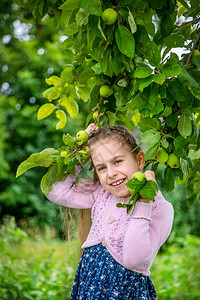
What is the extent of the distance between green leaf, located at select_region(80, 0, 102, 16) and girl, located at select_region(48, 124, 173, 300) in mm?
517

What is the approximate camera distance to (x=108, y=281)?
4.33 ft

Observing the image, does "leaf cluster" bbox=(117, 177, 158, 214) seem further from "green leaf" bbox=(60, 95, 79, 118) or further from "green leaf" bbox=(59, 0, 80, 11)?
"green leaf" bbox=(60, 95, 79, 118)

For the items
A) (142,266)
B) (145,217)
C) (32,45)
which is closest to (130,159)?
(145,217)

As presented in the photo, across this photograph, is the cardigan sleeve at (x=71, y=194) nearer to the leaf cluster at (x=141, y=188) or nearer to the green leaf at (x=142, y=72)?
the leaf cluster at (x=141, y=188)

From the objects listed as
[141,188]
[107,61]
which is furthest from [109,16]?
[141,188]

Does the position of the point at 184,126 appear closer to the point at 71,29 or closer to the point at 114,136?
the point at 114,136

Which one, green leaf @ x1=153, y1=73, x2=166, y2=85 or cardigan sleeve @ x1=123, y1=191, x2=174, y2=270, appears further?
cardigan sleeve @ x1=123, y1=191, x2=174, y2=270

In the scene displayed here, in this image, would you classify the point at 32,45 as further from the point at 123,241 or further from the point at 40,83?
the point at 123,241

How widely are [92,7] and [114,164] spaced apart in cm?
61

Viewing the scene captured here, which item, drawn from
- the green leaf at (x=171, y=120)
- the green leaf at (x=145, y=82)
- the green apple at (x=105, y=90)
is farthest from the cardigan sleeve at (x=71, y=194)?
the green leaf at (x=145, y=82)

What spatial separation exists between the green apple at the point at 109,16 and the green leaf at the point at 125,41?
1.1 inches

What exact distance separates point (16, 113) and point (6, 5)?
187 centimetres

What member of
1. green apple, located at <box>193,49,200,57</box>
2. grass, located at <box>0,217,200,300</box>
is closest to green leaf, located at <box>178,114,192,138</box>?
green apple, located at <box>193,49,200,57</box>

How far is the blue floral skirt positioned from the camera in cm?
130
